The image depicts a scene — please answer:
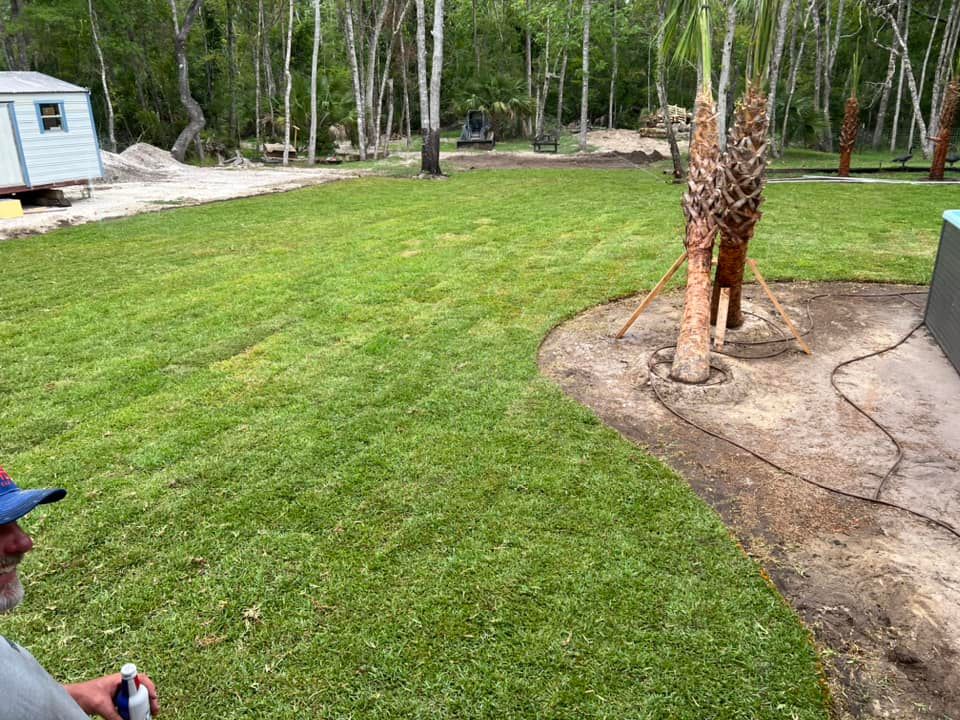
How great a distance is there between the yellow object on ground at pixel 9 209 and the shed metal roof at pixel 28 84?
2.43 metres

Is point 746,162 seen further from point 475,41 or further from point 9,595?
point 475,41

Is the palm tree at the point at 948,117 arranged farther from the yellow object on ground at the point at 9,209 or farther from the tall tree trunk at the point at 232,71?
the tall tree trunk at the point at 232,71

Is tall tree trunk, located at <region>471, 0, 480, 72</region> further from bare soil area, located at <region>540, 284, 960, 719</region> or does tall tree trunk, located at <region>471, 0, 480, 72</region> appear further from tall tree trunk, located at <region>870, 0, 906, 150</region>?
bare soil area, located at <region>540, 284, 960, 719</region>

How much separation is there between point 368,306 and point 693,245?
3.30m

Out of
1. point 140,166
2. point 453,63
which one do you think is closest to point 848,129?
point 140,166

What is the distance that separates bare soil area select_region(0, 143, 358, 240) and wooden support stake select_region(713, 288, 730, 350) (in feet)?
35.6

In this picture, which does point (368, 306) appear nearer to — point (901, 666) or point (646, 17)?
point (901, 666)

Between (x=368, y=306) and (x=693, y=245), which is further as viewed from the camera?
(x=368, y=306)

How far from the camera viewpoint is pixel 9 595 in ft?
5.31

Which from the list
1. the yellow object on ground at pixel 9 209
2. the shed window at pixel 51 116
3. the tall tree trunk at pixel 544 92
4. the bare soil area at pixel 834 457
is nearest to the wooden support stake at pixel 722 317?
the bare soil area at pixel 834 457

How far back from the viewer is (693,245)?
5660 mm

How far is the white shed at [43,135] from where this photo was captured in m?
13.9

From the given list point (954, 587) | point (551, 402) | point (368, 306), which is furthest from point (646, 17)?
point (954, 587)

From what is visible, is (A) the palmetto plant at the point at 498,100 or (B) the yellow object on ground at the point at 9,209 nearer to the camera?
(B) the yellow object on ground at the point at 9,209
